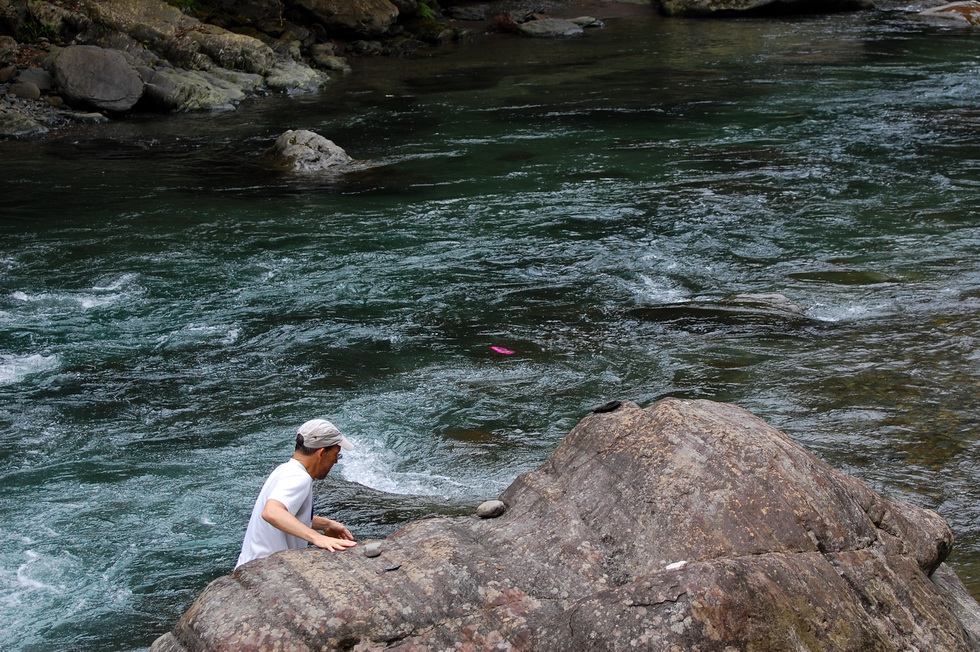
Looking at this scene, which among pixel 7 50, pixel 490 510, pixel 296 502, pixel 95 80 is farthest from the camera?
pixel 7 50

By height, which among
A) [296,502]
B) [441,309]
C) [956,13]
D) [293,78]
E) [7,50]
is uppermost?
[7,50]

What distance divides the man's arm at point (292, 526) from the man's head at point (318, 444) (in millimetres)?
274

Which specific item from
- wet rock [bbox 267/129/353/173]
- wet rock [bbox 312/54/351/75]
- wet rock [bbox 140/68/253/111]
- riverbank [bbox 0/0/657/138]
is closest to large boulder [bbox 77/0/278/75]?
riverbank [bbox 0/0/657/138]

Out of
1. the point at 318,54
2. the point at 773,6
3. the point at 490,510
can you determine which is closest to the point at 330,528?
the point at 490,510

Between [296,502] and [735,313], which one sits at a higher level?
[296,502]

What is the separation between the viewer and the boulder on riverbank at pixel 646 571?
3.90m

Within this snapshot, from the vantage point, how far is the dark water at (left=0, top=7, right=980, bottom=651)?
696 centimetres

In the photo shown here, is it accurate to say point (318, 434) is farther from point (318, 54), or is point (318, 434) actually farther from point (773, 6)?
point (773, 6)

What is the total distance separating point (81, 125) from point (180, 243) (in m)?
8.97

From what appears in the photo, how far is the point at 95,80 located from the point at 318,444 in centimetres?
1879

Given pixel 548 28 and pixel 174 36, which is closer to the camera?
pixel 174 36

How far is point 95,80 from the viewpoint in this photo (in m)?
20.9

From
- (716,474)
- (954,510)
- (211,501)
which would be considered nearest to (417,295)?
(211,501)

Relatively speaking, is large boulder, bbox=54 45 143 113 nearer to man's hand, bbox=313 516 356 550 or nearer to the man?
man's hand, bbox=313 516 356 550
